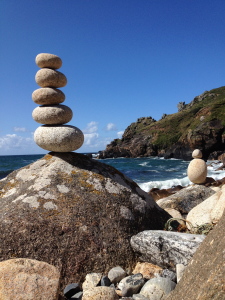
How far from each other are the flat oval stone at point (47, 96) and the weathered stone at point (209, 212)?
485 centimetres

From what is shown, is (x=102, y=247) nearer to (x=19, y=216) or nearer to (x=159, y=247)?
(x=159, y=247)

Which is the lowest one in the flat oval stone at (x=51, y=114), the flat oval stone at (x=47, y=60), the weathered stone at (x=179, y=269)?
the weathered stone at (x=179, y=269)

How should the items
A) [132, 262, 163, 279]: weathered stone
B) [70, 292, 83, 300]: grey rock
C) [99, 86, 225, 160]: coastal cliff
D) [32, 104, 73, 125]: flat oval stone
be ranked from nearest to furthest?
1. [70, 292, 83, 300]: grey rock
2. [132, 262, 163, 279]: weathered stone
3. [32, 104, 73, 125]: flat oval stone
4. [99, 86, 225, 160]: coastal cliff

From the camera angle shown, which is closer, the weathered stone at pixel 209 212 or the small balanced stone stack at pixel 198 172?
the weathered stone at pixel 209 212

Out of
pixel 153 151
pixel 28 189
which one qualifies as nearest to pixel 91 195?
pixel 28 189

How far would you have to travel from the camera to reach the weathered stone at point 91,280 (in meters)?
4.42

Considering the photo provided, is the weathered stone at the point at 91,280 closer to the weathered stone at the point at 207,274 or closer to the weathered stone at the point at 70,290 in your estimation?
the weathered stone at the point at 70,290

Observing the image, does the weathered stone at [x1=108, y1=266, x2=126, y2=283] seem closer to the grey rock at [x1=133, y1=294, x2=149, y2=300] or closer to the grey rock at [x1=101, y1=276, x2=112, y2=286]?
the grey rock at [x1=101, y1=276, x2=112, y2=286]

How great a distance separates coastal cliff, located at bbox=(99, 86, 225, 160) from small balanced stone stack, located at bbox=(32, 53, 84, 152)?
1975 inches

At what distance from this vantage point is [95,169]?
680 centimetres

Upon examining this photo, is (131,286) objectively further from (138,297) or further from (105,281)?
(105,281)

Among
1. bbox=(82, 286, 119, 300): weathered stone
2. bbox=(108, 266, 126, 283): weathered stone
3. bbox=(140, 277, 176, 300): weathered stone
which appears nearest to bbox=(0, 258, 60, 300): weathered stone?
bbox=(82, 286, 119, 300): weathered stone

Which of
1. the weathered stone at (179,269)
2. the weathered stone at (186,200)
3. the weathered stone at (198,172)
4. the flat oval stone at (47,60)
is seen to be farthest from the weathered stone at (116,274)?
Result: the weathered stone at (198,172)

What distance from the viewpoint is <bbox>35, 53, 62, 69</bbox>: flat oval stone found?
7.03m
